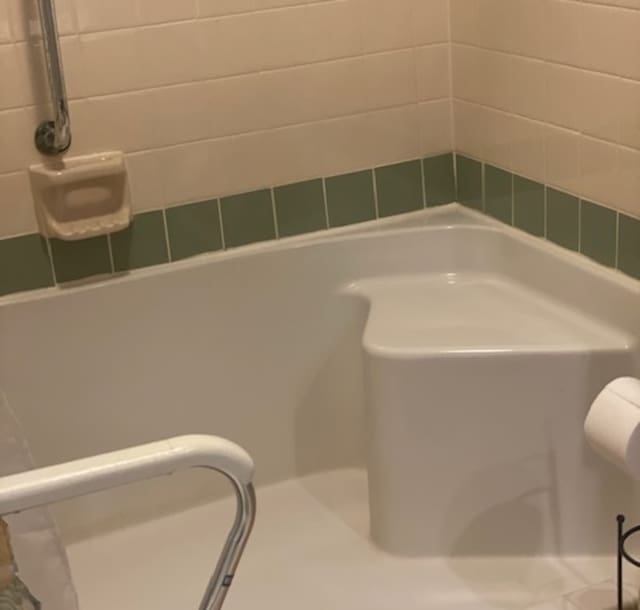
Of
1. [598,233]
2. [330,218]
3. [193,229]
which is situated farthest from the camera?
[330,218]

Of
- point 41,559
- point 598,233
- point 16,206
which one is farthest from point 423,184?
point 41,559

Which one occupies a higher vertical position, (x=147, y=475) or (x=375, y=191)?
(x=147, y=475)

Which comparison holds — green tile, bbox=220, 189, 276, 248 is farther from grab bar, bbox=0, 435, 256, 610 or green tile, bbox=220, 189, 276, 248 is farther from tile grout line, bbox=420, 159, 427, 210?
grab bar, bbox=0, 435, 256, 610

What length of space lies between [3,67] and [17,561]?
41.8 inches

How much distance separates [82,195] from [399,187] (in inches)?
26.9

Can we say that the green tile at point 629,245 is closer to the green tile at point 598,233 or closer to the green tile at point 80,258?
the green tile at point 598,233

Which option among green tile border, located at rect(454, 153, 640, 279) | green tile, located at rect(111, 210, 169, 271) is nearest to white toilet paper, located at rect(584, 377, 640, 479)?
green tile border, located at rect(454, 153, 640, 279)

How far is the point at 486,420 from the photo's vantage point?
178 centimetres

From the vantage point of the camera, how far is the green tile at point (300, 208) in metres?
2.11

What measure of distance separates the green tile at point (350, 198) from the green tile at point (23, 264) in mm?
594

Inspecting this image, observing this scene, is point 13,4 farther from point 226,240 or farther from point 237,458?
point 237,458

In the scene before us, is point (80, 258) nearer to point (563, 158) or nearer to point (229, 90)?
point (229, 90)

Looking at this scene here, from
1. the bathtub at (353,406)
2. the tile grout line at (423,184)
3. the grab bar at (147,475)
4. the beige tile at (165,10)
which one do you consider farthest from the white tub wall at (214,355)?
the grab bar at (147,475)

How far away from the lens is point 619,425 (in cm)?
134
